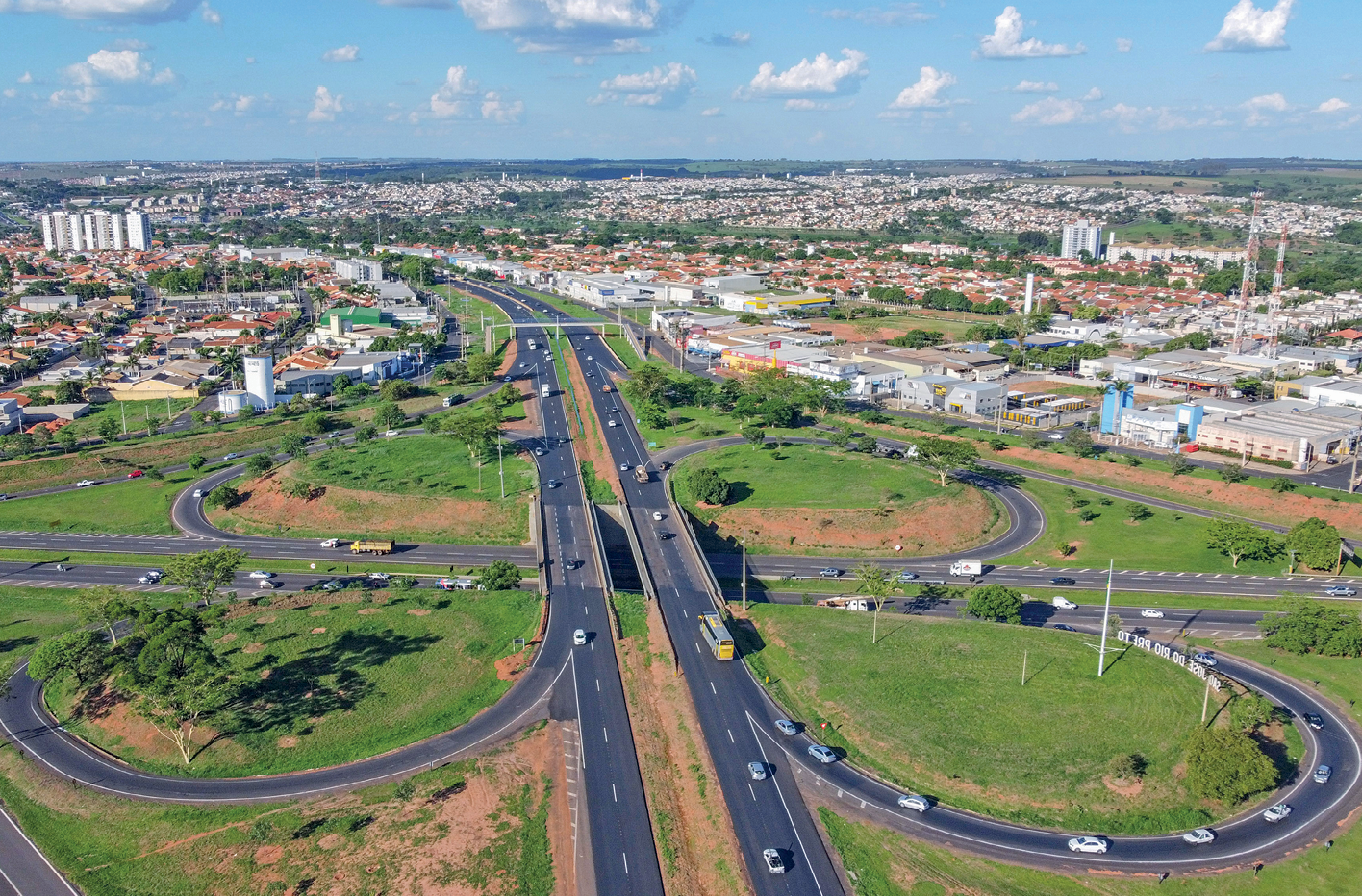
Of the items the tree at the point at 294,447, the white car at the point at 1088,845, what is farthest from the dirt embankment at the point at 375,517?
the white car at the point at 1088,845

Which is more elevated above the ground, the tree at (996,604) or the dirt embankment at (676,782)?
the tree at (996,604)

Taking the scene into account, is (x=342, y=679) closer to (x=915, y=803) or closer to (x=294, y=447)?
(x=915, y=803)

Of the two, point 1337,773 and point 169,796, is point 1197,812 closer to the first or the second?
point 1337,773

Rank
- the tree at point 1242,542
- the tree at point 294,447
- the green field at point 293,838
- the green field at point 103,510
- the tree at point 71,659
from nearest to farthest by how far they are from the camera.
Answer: the green field at point 293,838, the tree at point 71,659, the tree at point 1242,542, the green field at point 103,510, the tree at point 294,447

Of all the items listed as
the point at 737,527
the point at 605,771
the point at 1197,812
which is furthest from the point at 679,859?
the point at 737,527

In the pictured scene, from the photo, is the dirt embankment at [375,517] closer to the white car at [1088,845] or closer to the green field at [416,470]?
the green field at [416,470]

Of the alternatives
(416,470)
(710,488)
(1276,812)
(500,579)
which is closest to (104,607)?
(500,579)

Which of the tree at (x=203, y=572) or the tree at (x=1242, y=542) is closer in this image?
the tree at (x=203, y=572)
